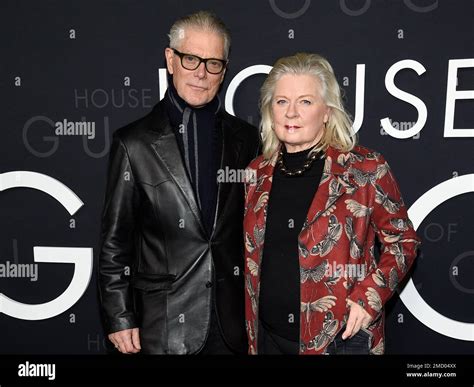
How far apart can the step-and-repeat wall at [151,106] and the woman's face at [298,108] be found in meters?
0.70

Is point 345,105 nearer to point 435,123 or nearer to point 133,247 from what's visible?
point 435,123

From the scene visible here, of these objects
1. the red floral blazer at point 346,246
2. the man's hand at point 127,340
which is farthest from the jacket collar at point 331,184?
the man's hand at point 127,340

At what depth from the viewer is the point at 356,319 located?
195 cm

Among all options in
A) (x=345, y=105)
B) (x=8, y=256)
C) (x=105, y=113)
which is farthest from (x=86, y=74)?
(x=345, y=105)

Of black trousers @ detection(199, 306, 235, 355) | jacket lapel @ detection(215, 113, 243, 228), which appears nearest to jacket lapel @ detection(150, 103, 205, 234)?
jacket lapel @ detection(215, 113, 243, 228)

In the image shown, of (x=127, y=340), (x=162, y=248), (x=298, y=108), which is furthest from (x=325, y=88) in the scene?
(x=127, y=340)

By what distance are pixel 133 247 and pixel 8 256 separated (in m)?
1.07

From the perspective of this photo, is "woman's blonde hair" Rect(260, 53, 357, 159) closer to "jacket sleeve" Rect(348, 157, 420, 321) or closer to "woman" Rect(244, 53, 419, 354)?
"woman" Rect(244, 53, 419, 354)

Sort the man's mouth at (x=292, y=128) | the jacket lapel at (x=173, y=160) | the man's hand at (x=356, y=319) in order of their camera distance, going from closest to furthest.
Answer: the man's hand at (x=356, y=319) < the man's mouth at (x=292, y=128) < the jacket lapel at (x=173, y=160)

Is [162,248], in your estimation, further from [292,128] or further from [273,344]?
[292,128]

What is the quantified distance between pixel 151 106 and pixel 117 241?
90 centimetres

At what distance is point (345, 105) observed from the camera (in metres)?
2.73

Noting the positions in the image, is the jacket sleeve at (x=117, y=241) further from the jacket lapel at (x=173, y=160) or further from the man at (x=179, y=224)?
the jacket lapel at (x=173, y=160)

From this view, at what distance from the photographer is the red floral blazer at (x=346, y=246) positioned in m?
1.95
